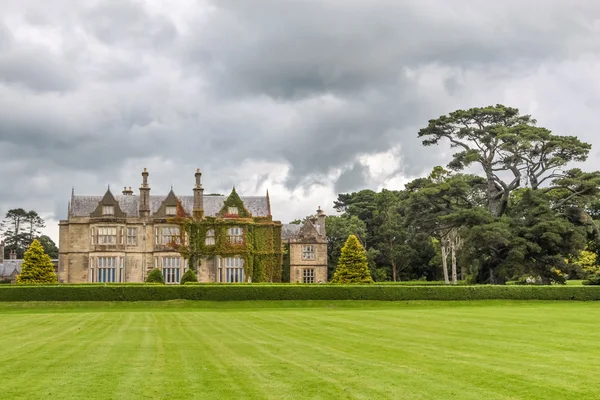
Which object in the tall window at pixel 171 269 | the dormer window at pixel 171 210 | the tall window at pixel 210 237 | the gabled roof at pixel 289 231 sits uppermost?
the dormer window at pixel 171 210

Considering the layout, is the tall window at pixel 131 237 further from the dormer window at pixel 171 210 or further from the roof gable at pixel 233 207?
the roof gable at pixel 233 207

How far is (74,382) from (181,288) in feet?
99.4

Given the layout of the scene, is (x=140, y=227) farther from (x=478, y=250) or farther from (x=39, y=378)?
(x=39, y=378)

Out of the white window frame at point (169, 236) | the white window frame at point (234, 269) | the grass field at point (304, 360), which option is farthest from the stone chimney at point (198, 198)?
the grass field at point (304, 360)

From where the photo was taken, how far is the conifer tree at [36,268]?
5619cm

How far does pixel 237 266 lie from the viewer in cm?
5969

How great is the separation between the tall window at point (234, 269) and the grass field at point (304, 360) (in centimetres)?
3328

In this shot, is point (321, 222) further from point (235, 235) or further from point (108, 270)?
point (108, 270)

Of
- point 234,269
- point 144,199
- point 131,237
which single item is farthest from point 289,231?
point 131,237

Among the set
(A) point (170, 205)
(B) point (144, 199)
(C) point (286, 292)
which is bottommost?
(C) point (286, 292)

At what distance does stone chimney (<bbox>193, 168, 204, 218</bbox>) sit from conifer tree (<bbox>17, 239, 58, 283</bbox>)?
13654 mm

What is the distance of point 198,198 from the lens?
61.3 m

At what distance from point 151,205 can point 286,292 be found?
2406 cm

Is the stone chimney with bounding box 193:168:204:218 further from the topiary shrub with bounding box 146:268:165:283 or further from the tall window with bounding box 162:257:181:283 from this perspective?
the topiary shrub with bounding box 146:268:165:283
